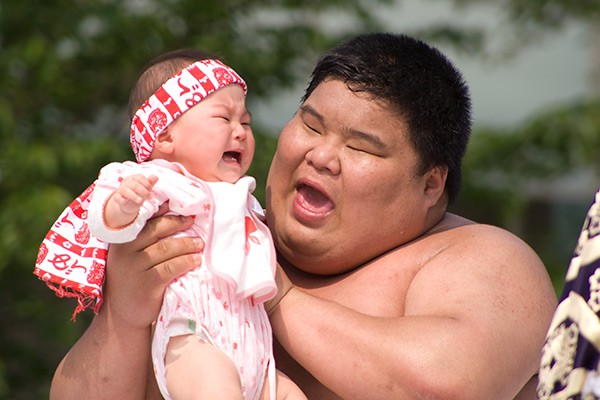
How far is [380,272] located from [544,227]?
6.58 metres

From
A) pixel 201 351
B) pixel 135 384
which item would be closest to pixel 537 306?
pixel 201 351

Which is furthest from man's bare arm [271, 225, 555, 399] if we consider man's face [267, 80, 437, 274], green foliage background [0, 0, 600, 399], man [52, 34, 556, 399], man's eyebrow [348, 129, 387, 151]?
green foliage background [0, 0, 600, 399]

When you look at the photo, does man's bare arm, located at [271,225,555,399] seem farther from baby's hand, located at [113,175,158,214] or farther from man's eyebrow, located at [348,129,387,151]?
baby's hand, located at [113,175,158,214]

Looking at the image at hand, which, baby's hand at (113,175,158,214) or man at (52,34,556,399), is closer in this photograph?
baby's hand at (113,175,158,214)

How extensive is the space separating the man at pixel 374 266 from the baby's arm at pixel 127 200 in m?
0.15

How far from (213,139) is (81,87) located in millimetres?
4458

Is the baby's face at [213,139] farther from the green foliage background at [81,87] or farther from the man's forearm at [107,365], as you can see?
the green foliage background at [81,87]

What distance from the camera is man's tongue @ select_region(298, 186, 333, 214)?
8.39 ft

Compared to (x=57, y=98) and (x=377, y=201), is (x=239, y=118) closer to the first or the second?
(x=377, y=201)

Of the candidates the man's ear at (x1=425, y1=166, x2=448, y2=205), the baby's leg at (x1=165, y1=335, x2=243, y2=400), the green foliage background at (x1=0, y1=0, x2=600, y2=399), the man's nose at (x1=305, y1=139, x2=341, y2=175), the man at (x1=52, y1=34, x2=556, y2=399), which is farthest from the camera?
the green foliage background at (x1=0, y1=0, x2=600, y2=399)

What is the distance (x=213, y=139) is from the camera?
237 centimetres

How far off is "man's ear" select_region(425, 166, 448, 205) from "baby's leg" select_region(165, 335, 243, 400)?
74cm

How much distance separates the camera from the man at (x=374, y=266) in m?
2.27

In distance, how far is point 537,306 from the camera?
95.0 inches
